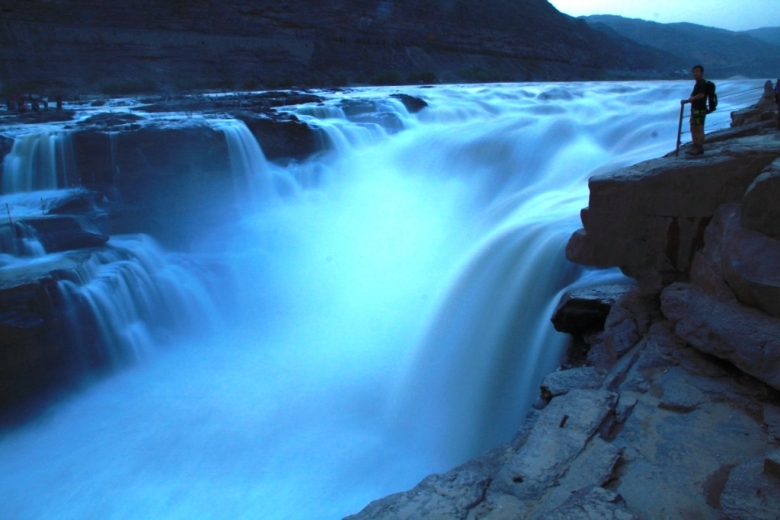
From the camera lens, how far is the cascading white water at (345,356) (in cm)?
527

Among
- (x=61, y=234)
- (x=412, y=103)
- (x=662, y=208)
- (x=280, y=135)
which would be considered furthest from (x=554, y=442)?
(x=412, y=103)

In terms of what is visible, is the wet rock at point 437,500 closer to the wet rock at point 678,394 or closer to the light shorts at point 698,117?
the wet rock at point 678,394

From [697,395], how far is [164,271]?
7.56 meters

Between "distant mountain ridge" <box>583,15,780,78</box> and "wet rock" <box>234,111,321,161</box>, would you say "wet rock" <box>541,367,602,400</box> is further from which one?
"distant mountain ridge" <box>583,15,780,78</box>

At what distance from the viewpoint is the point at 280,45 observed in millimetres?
31203

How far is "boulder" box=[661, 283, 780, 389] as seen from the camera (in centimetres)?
316

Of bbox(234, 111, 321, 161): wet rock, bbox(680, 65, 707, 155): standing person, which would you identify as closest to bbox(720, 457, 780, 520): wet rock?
bbox(680, 65, 707, 155): standing person

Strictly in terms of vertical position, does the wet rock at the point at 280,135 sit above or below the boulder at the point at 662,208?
above

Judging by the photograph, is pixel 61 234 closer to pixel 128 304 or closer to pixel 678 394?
pixel 128 304

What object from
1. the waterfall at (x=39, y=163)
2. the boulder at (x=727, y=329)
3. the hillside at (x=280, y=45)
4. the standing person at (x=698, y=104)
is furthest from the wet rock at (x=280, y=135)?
the hillside at (x=280, y=45)

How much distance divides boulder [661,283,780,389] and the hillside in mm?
23179

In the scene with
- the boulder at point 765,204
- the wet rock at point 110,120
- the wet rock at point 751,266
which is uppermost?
the wet rock at point 110,120

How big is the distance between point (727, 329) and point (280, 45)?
1241 inches

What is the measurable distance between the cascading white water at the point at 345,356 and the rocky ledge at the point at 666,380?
1225mm
